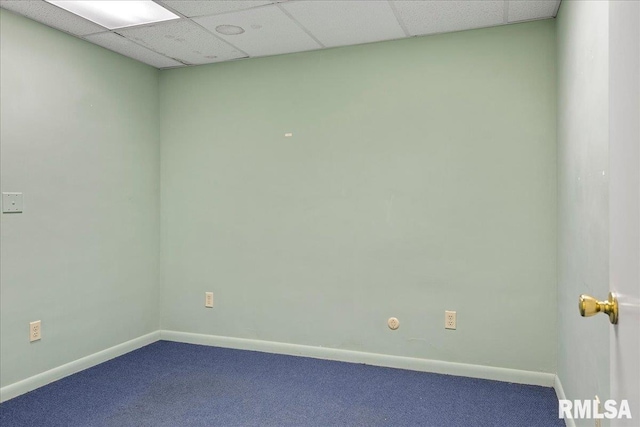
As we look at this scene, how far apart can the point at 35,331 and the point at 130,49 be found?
6.67ft

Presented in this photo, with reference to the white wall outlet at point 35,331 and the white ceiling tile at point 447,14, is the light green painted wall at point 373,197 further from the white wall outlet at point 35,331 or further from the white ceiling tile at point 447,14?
the white wall outlet at point 35,331

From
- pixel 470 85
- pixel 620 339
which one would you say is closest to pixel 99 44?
pixel 470 85

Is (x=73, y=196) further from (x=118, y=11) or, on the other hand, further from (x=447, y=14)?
(x=447, y=14)

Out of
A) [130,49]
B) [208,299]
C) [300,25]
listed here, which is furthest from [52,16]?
[208,299]

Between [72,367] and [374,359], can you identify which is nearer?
[72,367]

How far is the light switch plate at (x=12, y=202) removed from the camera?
8.50 ft

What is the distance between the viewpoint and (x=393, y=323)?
3113 mm

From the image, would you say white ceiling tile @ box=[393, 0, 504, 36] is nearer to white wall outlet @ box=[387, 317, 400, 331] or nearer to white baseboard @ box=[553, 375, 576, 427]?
Answer: white wall outlet @ box=[387, 317, 400, 331]

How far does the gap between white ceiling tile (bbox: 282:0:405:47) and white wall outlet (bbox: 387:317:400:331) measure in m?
1.94

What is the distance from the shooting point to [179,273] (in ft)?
12.3

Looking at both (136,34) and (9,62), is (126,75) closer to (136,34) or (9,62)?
(136,34)

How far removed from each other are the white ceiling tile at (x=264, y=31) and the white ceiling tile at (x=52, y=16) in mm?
737

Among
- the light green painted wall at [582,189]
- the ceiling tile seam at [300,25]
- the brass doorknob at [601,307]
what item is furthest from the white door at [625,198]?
the ceiling tile seam at [300,25]

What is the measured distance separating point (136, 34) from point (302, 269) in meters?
1.98
